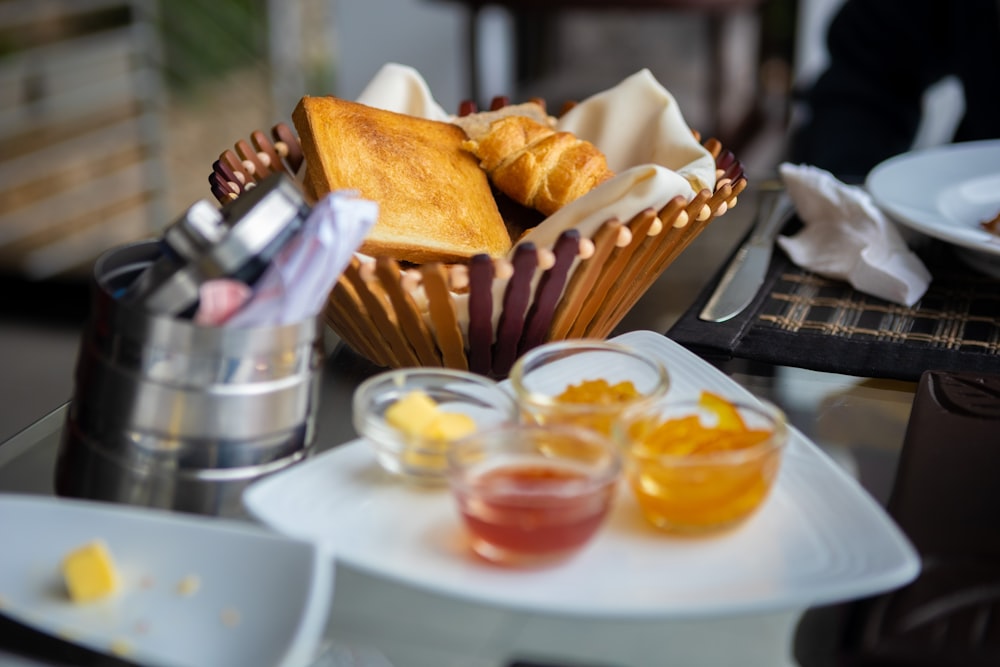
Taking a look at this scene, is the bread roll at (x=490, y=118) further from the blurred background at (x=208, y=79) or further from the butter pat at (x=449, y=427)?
the blurred background at (x=208, y=79)

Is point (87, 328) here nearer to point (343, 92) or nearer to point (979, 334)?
point (979, 334)

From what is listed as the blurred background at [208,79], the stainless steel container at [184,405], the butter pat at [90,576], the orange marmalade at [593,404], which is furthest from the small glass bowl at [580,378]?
the blurred background at [208,79]

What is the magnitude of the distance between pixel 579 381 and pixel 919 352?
325mm

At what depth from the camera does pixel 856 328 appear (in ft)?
3.01

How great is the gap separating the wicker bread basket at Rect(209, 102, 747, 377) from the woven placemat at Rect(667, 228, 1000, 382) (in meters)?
0.10

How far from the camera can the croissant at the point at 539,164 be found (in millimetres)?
876

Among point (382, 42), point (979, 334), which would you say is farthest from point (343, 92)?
point (979, 334)

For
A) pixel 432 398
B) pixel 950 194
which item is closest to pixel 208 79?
pixel 950 194

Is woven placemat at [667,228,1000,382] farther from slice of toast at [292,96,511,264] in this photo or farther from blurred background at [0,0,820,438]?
blurred background at [0,0,820,438]

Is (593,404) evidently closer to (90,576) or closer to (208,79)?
(90,576)

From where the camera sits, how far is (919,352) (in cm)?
86

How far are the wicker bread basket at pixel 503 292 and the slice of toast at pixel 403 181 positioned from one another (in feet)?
0.21

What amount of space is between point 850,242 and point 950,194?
162mm

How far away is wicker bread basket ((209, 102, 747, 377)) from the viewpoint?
0.72 m
